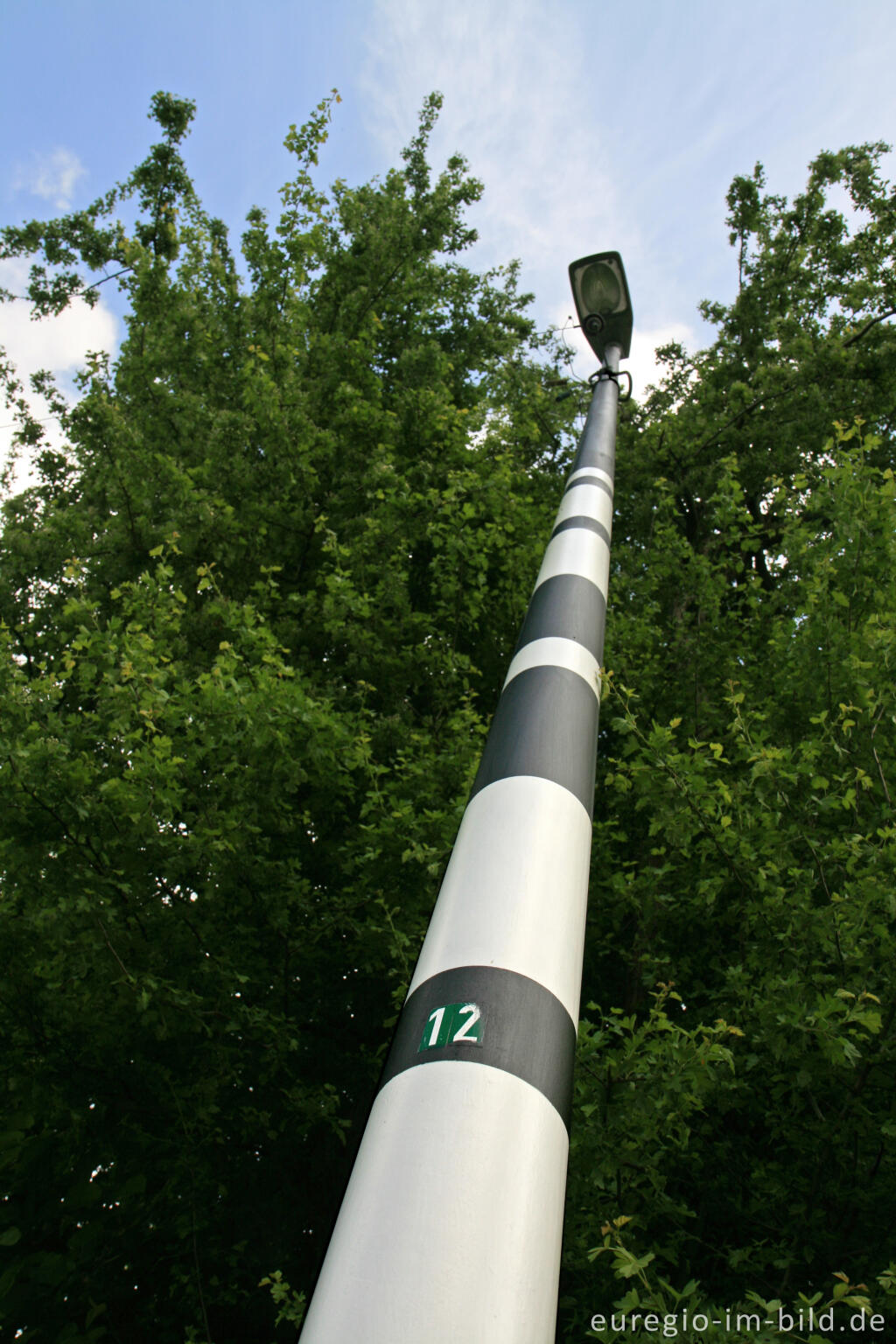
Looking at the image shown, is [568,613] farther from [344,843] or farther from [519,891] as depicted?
[344,843]

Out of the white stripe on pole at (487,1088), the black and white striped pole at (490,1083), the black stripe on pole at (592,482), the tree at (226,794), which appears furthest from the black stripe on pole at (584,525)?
the tree at (226,794)

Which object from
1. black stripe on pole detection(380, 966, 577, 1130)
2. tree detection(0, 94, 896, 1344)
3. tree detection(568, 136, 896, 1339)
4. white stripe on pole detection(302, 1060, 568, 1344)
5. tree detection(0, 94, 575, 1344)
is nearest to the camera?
white stripe on pole detection(302, 1060, 568, 1344)

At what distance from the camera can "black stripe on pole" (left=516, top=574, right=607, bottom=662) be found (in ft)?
6.92

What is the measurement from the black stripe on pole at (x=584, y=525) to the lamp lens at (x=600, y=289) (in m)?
2.62

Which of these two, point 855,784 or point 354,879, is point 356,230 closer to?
point 354,879

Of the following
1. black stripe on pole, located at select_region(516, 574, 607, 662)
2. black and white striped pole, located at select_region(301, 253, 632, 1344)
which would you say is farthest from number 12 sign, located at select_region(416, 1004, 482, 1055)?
black stripe on pole, located at select_region(516, 574, 607, 662)

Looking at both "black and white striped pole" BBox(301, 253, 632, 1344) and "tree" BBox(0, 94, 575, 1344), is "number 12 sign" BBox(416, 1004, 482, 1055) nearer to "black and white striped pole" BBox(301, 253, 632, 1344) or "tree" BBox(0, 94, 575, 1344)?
"black and white striped pole" BBox(301, 253, 632, 1344)

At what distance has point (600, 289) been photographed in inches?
192

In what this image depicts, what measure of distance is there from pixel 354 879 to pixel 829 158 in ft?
42.3

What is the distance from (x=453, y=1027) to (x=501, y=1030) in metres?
0.07

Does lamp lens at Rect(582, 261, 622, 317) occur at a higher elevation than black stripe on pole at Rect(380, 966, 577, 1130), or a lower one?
higher

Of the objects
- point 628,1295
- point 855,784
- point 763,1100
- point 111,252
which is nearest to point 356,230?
point 111,252

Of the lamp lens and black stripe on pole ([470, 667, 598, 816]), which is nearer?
black stripe on pole ([470, 667, 598, 816])

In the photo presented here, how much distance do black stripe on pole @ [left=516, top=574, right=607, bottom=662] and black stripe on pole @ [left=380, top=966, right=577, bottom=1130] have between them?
996 mm
